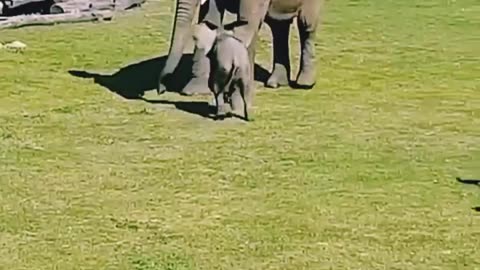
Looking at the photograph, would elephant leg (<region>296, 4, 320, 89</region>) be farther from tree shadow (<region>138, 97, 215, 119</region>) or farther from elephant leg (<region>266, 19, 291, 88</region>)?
tree shadow (<region>138, 97, 215, 119</region>)

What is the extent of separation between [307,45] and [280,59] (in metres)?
0.25

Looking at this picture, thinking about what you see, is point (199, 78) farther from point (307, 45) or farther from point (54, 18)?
point (54, 18)

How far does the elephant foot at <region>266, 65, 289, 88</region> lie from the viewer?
461 inches

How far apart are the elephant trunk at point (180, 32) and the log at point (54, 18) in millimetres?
4563

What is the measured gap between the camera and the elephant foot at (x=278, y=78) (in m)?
11.7

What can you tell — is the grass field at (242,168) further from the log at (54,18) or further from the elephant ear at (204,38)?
the log at (54,18)

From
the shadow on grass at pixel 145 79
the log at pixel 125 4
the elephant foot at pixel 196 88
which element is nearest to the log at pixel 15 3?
the log at pixel 125 4

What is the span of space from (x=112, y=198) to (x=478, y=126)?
11.0 ft

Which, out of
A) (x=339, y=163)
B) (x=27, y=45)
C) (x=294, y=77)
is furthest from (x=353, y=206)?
(x=27, y=45)

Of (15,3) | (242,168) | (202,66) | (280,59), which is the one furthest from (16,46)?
(242,168)

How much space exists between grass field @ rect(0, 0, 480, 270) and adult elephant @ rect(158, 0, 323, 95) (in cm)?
24

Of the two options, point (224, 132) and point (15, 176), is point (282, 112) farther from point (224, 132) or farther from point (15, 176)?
point (15, 176)

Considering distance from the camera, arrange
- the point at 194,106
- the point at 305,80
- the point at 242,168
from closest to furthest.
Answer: the point at 242,168
the point at 194,106
the point at 305,80

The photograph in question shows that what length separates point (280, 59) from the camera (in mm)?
11812
